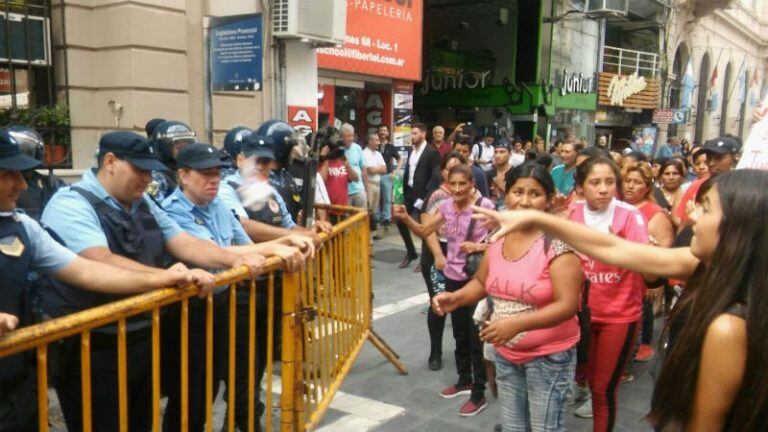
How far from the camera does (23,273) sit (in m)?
2.40

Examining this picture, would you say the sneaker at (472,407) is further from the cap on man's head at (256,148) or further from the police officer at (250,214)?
the cap on man's head at (256,148)

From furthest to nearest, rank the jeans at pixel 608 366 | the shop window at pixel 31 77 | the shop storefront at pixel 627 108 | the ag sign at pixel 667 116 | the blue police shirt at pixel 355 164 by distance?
the ag sign at pixel 667 116 < the shop storefront at pixel 627 108 < the blue police shirt at pixel 355 164 < the shop window at pixel 31 77 < the jeans at pixel 608 366

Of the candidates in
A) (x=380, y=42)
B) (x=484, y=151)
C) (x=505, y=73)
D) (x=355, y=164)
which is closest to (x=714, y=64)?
(x=505, y=73)

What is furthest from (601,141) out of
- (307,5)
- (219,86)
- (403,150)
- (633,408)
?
(633,408)

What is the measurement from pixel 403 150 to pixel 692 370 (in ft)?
36.2

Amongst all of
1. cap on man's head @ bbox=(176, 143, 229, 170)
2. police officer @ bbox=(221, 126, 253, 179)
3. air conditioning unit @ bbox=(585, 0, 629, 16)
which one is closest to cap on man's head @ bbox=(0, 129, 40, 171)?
cap on man's head @ bbox=(176, 143, 229, 170)

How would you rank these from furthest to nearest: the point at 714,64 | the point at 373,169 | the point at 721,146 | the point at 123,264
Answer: the point at 714,64, the point at 373,169, the point at 721,146, the point at 123,264

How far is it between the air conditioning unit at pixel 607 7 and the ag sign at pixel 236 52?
13.9 meters

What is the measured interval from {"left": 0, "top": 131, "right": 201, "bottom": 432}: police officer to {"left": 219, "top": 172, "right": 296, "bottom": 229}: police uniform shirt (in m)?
1.39

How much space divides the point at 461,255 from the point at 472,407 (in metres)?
1.11

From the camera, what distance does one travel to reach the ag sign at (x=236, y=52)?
809 centimetres

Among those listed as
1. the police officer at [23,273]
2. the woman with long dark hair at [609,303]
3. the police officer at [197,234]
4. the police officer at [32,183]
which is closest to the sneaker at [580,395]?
the woman with long dark hair at [609,303]

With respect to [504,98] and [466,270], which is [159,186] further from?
[504,98]

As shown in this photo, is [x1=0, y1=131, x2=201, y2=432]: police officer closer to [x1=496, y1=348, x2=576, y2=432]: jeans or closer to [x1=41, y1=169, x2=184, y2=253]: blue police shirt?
[x1=41, y1=169, x2=184, y2=253]: blue police shirt
